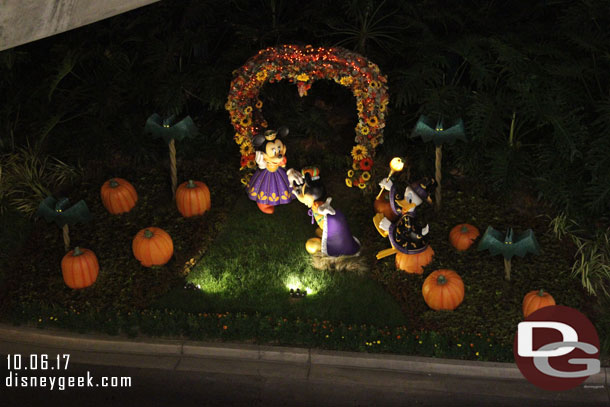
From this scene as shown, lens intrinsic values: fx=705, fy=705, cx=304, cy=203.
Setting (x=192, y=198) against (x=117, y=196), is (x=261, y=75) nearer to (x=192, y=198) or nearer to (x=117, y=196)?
(x=192, y=198)

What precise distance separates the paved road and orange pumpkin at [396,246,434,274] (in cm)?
141

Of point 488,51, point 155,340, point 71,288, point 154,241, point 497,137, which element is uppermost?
point 488,51

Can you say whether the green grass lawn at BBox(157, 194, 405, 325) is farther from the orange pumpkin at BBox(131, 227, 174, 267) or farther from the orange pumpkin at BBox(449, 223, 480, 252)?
the orange pumpkin at BBox(449, 223, 480, 252)

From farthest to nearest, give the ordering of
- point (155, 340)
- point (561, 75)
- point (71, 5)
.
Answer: point (561, 75)
point (155, 340)
point (71, 5)

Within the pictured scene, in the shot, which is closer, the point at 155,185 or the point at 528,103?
the point at 528,103

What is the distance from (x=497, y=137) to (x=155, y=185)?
15.6 ft

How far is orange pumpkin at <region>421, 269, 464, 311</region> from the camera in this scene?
7.56 m

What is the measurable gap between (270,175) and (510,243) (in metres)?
3.10

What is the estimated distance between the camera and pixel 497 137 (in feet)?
31.1

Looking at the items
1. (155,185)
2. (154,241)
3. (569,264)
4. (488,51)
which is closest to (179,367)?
(154,241)

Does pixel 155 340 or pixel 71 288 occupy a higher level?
pixel 71 288

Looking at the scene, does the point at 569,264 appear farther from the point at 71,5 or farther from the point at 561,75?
the point at 71,5

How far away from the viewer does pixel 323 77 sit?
9141 millimetres

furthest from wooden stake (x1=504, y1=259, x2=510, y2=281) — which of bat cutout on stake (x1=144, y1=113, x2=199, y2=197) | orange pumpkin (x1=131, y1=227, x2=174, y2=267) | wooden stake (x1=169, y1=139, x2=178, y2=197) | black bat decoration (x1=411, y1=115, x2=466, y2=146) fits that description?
wooden stake (x1=169, y1=139, x2=178, y2=197)
